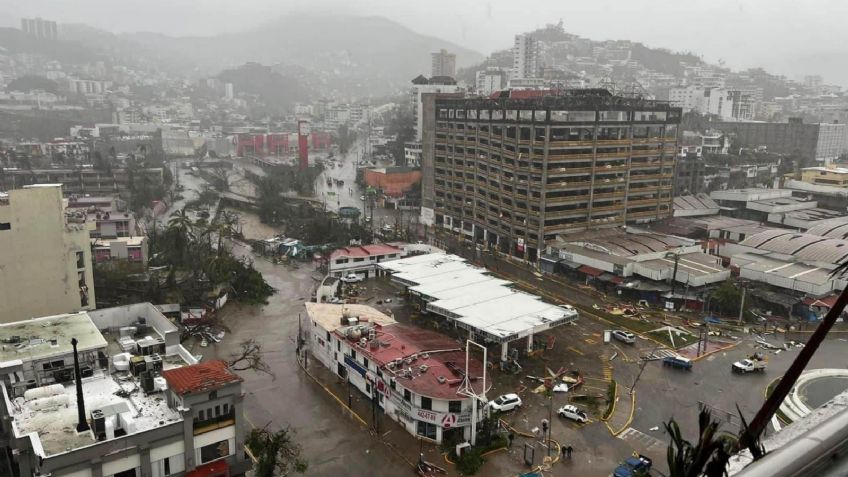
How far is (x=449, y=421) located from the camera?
11.0m

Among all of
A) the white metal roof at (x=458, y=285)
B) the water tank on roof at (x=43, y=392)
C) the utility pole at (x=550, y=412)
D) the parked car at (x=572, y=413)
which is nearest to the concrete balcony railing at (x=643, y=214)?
the white metal roof at (x=458, y=285)

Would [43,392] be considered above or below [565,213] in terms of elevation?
below

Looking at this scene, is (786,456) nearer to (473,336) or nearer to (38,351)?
(38,351)

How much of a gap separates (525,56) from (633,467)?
7616cm

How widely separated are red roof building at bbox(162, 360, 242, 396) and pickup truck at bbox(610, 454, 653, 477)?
614 cm

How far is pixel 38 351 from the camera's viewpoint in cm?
1030

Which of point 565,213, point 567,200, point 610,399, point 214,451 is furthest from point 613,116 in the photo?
point 214,451

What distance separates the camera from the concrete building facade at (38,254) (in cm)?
1348

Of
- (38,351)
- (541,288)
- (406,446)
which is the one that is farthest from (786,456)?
(541,288)

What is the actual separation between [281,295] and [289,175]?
24.5 meters

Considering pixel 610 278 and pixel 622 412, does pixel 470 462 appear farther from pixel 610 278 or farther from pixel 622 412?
pixel 610 278

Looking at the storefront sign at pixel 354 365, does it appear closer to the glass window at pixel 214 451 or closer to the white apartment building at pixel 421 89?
the glass window at pixel 214 451

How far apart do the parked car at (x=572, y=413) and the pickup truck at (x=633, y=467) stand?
5.04 feet

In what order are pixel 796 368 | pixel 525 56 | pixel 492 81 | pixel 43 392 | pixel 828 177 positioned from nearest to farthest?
pixel 796 368 → pixel 43 392 → pixel 828 177 → pixel 492 81 → pixel 525 56
